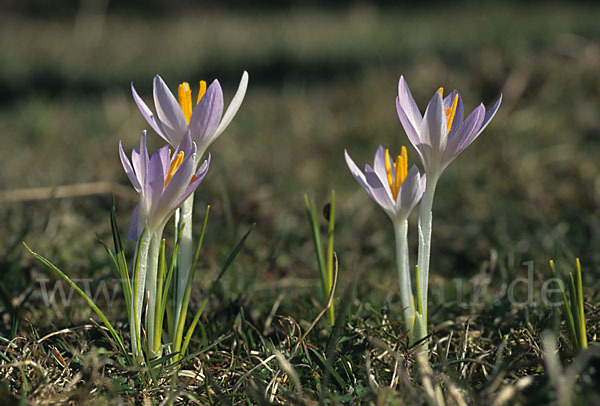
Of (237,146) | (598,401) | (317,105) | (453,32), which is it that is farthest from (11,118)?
(453,32)

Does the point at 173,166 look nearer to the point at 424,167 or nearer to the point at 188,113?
the point at 188,113

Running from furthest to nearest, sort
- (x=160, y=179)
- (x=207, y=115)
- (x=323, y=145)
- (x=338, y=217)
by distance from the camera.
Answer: (x=323, y=145), (x=338, y=217), (x=207, y=115), (x=160, y=179)

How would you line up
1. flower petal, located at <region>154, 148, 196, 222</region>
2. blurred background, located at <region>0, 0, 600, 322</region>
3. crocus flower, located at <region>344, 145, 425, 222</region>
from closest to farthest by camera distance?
flower petal, located at <region>154, 148, 196, 222</region>
crocus flower, located at <region>344, 145, 425, 222</region>
blurred background, located at <region>0, 0, 600, 322</region>

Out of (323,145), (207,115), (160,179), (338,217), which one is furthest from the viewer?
(323,145)

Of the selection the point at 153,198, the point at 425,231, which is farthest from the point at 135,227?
the point at 425,231

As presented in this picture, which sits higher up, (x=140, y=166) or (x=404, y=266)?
(x=140, y=166)

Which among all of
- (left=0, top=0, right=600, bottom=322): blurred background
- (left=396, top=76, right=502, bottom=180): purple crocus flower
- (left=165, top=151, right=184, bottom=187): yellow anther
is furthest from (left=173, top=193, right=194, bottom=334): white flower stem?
(left=396, top=76, right=502, bottom=180): purple crocus flower

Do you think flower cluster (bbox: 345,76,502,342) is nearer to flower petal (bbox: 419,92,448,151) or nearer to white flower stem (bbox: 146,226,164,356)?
flower petal (bbox: 419,92,448,151)

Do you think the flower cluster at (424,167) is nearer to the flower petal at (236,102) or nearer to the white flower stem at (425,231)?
the white flower stem at (425,231)
